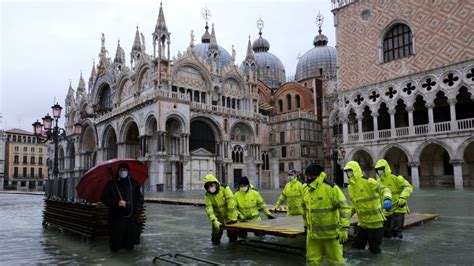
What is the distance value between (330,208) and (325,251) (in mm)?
651

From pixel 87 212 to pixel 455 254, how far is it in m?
7.55

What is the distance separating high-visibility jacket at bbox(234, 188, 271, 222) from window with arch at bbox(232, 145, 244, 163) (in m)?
31.8

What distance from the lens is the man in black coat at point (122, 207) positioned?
709 centimetres

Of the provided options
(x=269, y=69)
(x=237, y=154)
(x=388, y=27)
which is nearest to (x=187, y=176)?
(x=237, y=154)

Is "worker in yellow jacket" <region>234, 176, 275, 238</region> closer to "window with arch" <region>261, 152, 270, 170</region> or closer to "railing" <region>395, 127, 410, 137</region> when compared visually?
"railing" <region>395, 127, 410, 137</region>

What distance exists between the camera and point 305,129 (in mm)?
43344

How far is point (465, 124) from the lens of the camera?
27.1 m

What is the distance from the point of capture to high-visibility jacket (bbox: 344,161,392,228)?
6.65 metres

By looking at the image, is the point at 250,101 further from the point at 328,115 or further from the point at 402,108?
the point at 402,108

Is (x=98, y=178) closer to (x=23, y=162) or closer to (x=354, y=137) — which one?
(x=354, y=137)

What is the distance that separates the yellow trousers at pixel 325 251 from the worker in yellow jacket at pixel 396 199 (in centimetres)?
287

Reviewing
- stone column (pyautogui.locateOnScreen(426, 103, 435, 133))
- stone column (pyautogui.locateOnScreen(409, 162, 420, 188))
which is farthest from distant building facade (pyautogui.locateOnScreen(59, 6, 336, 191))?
stone column (pyautogui.locateOnScreen(426, 103, 435, 133))

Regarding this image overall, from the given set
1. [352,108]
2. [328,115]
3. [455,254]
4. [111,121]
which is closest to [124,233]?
[455,254]

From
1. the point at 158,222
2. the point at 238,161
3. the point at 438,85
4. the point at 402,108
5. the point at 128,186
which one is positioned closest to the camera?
the point at 128,186
